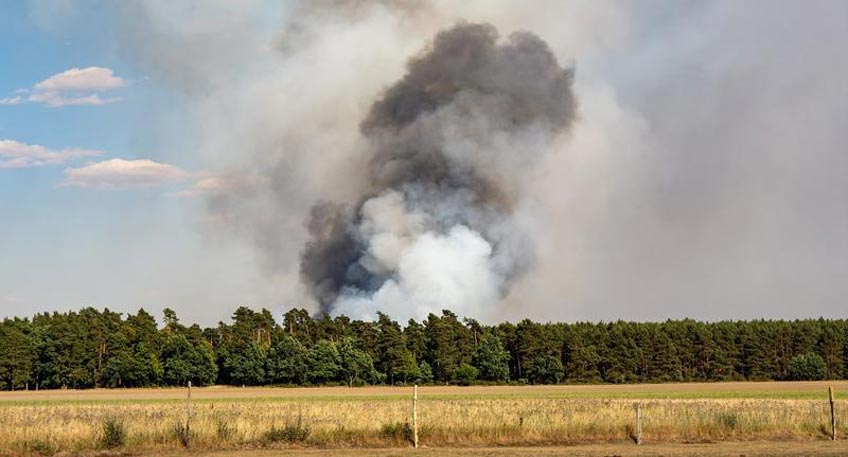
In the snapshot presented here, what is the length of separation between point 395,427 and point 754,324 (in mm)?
121471

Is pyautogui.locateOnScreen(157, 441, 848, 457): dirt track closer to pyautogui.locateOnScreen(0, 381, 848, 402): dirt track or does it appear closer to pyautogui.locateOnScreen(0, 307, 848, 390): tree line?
pyautogui.locateOnScreen(0, 381, 848, 402): dirt track

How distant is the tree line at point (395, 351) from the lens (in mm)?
115875

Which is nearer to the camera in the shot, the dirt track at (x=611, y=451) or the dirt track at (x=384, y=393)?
the dirt track at (x=611, y=451)

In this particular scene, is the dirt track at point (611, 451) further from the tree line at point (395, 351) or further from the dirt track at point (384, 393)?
the tree line at point (395, 351)

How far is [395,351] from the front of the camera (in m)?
121

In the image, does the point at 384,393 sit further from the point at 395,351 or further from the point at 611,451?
the point at 611,451

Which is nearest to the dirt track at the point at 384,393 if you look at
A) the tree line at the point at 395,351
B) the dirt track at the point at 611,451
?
the tree line at the point at 395,351

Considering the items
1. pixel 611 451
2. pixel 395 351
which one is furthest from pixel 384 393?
pixel 611 451

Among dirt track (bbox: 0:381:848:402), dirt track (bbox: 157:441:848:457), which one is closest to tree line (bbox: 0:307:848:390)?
dirt track (bbox: 0:381:848:402)

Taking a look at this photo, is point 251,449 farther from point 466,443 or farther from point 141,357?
point 141,357

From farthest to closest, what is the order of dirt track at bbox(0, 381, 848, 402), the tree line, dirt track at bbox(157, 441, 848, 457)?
1. the tree line
2. dirt track at bbox(0, 381, 848, 402)
3. dirt track at bbox(157, 441, 848, 457)

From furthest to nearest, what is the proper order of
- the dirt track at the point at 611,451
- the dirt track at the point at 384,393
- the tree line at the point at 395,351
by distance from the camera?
1. the tree line at the point at 395,351
2. the dirt track at the point at 384,393
3. the dirt track at the point at 611,451

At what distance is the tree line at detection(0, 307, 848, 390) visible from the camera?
380 feet

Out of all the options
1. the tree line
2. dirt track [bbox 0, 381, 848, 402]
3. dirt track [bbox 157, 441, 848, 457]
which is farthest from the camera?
the tree line
